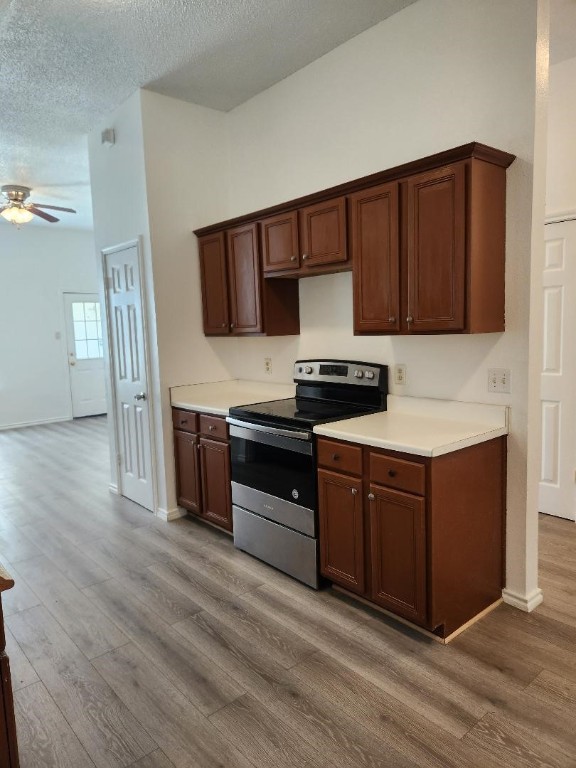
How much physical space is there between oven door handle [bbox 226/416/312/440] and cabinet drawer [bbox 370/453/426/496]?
0.43m

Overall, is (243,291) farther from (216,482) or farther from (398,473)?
(398,473)

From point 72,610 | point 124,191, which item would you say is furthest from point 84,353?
point 72,610

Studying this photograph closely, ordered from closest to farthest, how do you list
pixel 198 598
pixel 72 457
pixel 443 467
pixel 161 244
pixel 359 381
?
pixel 443 467 < pixel 198 598 < pixel 359 381 < pixel 161 244 < pixel 72 457

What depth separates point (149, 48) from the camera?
3.07m

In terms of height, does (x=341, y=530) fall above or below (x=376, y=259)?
below

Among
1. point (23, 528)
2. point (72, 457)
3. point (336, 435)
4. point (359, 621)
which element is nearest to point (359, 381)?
point (336, 435)

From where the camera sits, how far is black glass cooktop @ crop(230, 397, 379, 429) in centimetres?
275

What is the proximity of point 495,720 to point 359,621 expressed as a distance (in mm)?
747

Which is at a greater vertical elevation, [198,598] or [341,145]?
[341,145]

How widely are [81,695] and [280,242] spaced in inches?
100.0

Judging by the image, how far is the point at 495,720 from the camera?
182cm

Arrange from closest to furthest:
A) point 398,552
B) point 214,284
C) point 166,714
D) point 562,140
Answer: point 166,714, point 398,552, point 562,140, point 214,284

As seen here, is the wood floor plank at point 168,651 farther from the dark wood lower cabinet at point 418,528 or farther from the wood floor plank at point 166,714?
the dark wood lower cabinet at point 418,528

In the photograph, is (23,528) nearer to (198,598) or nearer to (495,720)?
(198,598)
